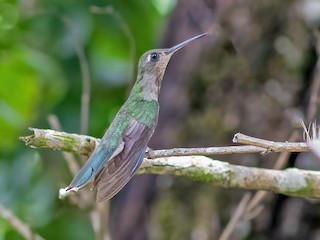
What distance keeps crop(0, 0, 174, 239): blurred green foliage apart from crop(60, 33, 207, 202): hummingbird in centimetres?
118

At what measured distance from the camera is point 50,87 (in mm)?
4727

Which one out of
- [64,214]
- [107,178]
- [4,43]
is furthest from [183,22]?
[107,178]

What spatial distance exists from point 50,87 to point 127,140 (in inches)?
92.1

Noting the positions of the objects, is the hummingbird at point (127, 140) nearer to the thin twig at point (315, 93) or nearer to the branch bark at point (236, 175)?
the branch bark at point (236, 175)

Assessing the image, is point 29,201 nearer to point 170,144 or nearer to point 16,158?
point 16,158

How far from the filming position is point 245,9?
14.7 ft

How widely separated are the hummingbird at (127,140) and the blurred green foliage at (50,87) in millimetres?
1178

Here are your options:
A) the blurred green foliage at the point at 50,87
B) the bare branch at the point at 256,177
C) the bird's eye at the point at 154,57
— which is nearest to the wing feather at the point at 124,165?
the bare branch at the point at 256,177

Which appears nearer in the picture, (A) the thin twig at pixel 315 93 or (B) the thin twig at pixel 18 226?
(B) the thin twig at pixel 18 226

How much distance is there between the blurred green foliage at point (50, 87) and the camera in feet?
13.9

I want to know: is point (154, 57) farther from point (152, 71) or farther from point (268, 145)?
point (268, 145)

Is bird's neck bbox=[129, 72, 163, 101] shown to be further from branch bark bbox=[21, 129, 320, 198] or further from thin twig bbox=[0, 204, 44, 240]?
thin twig bbox=[0, 204, 44, 240]

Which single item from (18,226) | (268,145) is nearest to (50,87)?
(18,226)

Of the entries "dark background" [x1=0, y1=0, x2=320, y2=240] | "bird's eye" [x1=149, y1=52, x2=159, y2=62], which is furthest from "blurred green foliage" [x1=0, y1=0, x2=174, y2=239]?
"bird's eye" [x1=149, y1=52, x2=159, y2=62]
